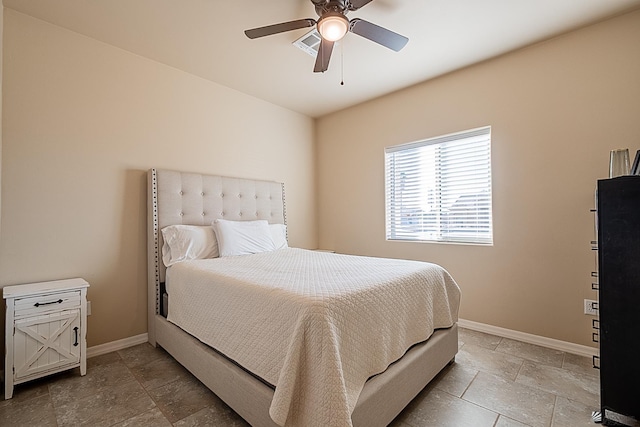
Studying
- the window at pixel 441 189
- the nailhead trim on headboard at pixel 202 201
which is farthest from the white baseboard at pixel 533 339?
the nailhead trim on headboard at pixel 202 201

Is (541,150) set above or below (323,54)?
below

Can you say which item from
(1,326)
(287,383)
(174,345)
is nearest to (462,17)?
(287,383)

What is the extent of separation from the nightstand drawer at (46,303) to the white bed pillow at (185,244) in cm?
66

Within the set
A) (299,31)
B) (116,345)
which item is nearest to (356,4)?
(299,31)

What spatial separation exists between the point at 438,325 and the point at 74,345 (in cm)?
255

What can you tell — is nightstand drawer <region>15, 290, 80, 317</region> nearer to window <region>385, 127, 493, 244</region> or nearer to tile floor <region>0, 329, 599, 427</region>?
tile floor <region>0, 329, 599, 427</region>

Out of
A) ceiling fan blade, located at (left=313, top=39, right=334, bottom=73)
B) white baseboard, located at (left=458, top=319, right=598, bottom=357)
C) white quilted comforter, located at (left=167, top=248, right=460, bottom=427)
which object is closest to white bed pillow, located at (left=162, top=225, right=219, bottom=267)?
white quilted comforter, located at (left=167, top=248, right=460, bottom=427)

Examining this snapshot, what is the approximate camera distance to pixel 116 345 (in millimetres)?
2449

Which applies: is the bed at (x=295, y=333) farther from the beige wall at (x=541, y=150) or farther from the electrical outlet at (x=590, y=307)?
the electrical outlet at (x=590, y=307)

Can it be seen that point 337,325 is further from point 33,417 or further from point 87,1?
point 87,1

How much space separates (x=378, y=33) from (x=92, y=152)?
2419 mm

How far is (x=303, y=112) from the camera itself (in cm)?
411

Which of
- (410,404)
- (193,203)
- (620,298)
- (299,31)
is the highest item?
(299,31)

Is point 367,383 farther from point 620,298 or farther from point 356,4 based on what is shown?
point 356,4
